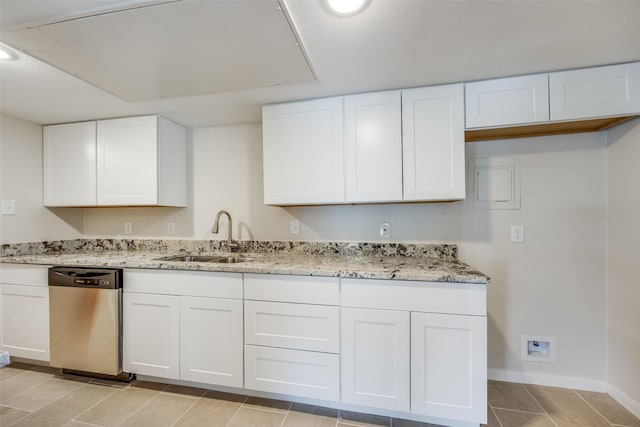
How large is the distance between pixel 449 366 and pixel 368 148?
134 cm

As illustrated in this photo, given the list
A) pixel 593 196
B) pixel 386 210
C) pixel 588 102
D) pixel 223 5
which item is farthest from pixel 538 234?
pixel 223 5

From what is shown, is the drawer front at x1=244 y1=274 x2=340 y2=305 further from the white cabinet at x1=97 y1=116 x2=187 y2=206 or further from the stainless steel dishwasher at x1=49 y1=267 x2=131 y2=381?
the white cabinet at x1=97 y1=116 x2=187 y2=206

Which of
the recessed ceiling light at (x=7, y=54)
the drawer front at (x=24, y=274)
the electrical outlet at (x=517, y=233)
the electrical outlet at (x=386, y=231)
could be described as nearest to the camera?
the recessed ceiling light at (x=7, y=54)

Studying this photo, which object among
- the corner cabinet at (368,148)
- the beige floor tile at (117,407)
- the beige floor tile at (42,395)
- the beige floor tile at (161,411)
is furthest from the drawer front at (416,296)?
the beige floor tile at (42,395)

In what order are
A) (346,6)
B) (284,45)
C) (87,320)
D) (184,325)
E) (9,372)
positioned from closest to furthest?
(346,6) < (284,45) < (184,325) < (87,320) < (9,372)

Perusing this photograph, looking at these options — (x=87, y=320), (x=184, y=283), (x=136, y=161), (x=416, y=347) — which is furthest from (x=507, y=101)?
(x=87, y=320)

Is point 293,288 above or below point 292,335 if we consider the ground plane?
above

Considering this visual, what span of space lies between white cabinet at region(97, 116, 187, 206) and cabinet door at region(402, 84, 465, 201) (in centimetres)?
191

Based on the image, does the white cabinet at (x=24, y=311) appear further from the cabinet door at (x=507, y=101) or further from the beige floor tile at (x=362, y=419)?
the cabinet door at (x=507, y=101)

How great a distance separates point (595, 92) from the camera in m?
1.53

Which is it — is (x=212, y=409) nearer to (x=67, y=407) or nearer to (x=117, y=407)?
(x=117, y=407)

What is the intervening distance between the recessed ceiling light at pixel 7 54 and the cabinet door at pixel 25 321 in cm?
152

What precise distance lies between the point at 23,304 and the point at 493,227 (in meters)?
3.54

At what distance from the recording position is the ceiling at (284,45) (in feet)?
3.63
